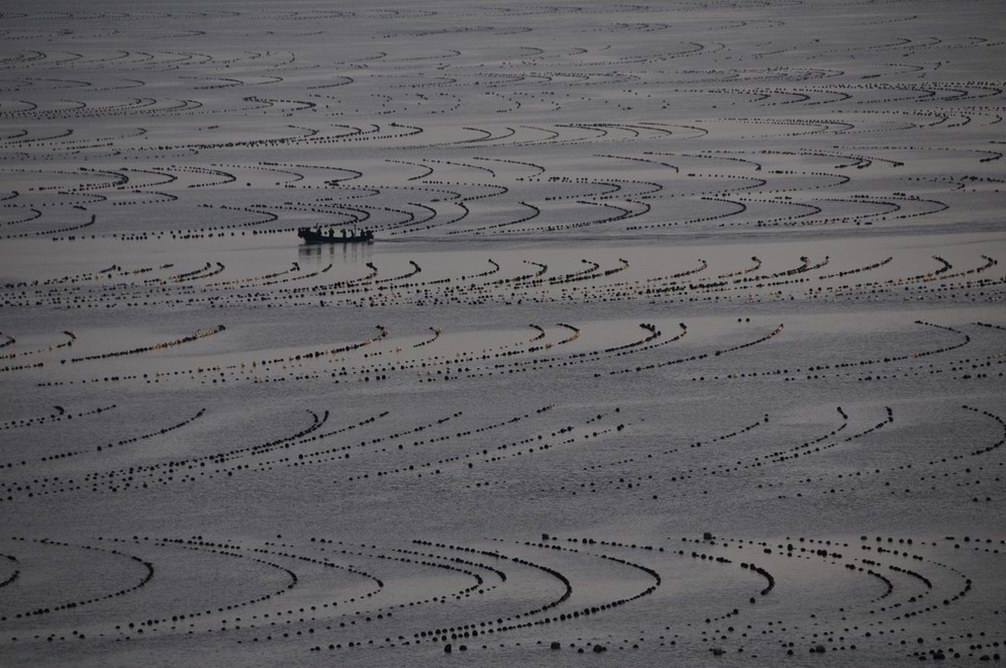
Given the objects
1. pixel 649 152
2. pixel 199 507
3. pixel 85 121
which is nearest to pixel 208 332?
pixel 199 507

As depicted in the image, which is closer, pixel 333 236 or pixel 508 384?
pixel 508 384

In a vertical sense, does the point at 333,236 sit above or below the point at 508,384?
below

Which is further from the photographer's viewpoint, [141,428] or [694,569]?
[141,428]

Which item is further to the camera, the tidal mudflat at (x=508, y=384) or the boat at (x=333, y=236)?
the boat at (x=333, y=236)

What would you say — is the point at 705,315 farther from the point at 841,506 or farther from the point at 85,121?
the point at 85,121
